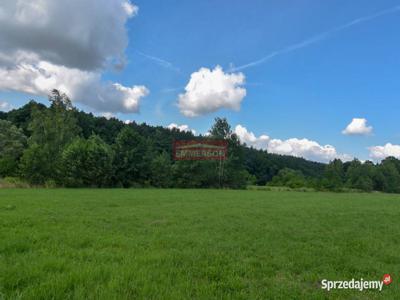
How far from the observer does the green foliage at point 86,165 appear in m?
42.9

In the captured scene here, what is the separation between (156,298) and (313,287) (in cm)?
271

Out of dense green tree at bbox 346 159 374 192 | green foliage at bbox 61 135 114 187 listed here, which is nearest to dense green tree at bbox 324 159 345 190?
dense green tree at bbox 346 159 374 192

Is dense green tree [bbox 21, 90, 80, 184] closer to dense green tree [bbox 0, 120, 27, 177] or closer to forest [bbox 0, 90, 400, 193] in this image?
forest [bbox 0, 90, 400, 193]

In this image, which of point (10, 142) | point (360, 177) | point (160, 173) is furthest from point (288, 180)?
point (10, 142)

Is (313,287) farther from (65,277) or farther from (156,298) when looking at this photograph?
(65,277)

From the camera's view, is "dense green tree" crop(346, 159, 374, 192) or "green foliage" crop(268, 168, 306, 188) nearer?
"green foliage" crop(268, 168, 306, 188)

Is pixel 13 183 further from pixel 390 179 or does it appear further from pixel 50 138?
pixel 390 179

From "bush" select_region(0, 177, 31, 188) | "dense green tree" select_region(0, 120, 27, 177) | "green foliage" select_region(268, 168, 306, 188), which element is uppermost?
"dense green tree" select_region(0, 120, 27, 177)

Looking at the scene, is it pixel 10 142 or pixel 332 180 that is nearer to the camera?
pixel 10 142

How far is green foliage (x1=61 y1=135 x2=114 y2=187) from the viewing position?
42.9 m

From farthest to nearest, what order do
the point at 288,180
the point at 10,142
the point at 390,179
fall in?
the point at 390,179
the point at 288,180
the point at 10,142

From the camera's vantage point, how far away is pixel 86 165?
44156mm

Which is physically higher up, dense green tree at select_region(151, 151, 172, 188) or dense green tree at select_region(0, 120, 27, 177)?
dense green tree at select_region(0, 120, 27, 177)

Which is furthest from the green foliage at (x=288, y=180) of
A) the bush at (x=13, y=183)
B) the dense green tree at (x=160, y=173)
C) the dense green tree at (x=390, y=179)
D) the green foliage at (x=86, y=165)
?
the bush at (x=13, y=183)
